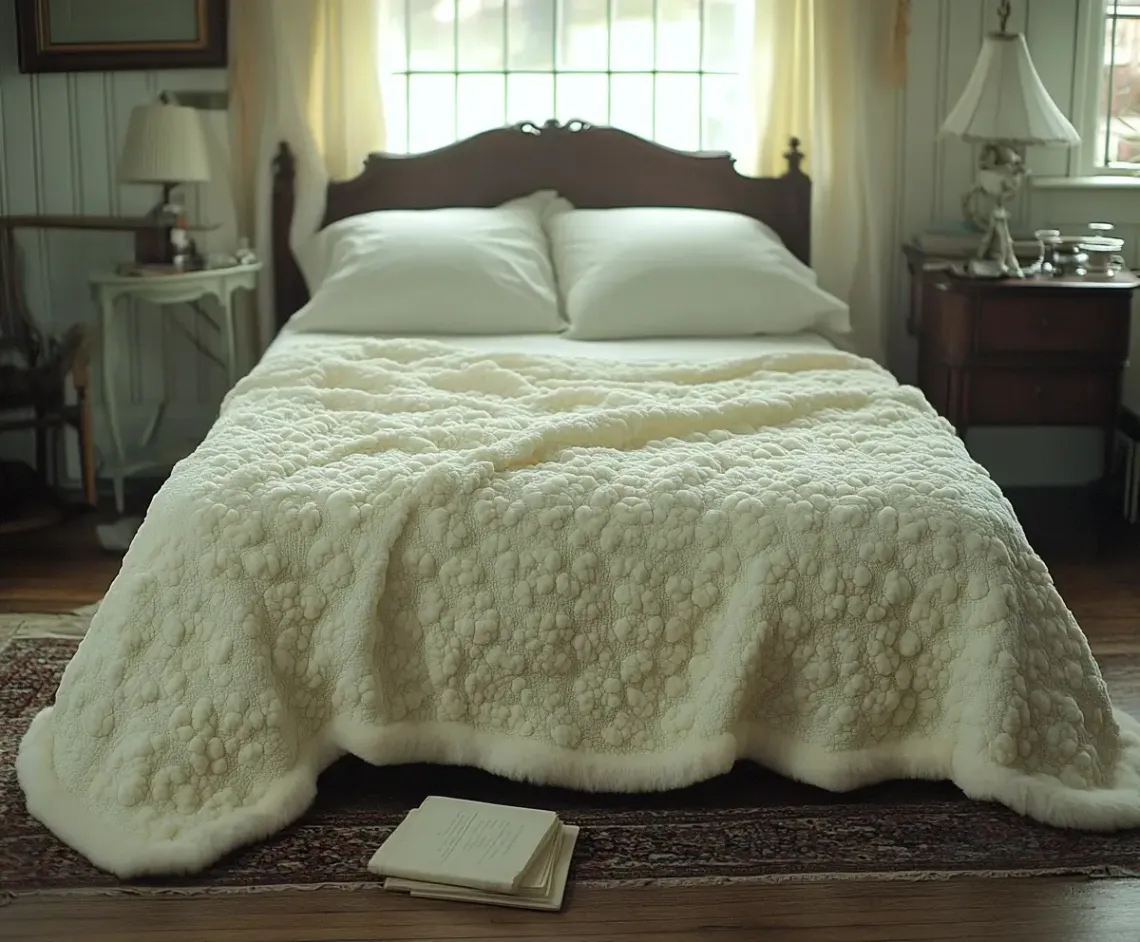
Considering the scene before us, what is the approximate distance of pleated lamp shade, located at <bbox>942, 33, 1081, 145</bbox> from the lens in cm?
375

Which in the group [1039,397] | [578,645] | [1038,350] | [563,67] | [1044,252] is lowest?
[578,645]

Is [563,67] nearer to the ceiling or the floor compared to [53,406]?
nearer to the ceiling

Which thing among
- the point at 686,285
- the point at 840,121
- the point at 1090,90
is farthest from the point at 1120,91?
the point at 686,285

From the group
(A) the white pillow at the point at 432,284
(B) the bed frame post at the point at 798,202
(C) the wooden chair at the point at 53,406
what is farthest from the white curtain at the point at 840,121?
(C) the wooden chair at the point at 53,406

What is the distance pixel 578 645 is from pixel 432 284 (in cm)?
162

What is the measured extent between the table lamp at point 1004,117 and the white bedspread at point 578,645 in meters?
1.68

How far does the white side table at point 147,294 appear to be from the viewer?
12.6 feet

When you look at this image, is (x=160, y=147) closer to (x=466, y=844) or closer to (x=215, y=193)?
(x=215, y=193)

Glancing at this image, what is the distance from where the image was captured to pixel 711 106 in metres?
4.31

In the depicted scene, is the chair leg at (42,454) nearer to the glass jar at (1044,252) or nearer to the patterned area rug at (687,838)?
the patterned area rug at (687,838)

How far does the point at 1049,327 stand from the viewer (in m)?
3.73

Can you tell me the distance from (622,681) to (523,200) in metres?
2.18

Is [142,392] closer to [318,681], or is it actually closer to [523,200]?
[523,200]

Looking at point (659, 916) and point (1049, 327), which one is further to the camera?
point (1049, 327)
